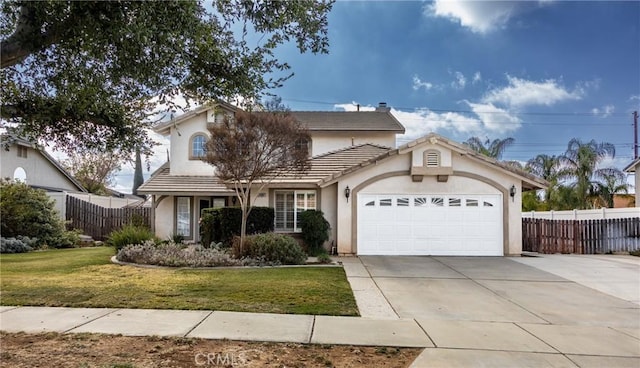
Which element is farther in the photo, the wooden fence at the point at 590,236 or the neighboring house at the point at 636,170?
the neighboring house at the point at 636,170

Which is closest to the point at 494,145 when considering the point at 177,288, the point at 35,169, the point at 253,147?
the point at 253,147

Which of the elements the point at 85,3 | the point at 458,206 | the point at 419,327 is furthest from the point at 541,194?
the point at 85,3

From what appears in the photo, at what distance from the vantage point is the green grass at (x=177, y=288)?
7387 millimetres

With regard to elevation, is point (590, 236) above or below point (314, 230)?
below

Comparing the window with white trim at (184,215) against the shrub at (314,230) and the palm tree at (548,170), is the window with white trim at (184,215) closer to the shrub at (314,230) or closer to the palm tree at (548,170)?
the shrub at (314,230)

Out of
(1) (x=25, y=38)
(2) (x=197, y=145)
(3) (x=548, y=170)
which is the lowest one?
(1) (x=25, y=38)

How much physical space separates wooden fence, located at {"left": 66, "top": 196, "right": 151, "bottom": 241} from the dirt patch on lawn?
51.9 feet

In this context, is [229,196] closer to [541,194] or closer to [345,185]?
[345,185]

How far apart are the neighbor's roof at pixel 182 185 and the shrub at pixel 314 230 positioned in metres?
3.87

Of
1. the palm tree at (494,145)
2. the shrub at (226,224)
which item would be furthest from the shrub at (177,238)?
the palm tree at (494,145)

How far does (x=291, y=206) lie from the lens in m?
16.8

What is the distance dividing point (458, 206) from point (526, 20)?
6.82 m

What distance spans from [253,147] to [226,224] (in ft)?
11.6

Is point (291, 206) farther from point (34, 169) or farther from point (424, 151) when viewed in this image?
point (34, 169)
